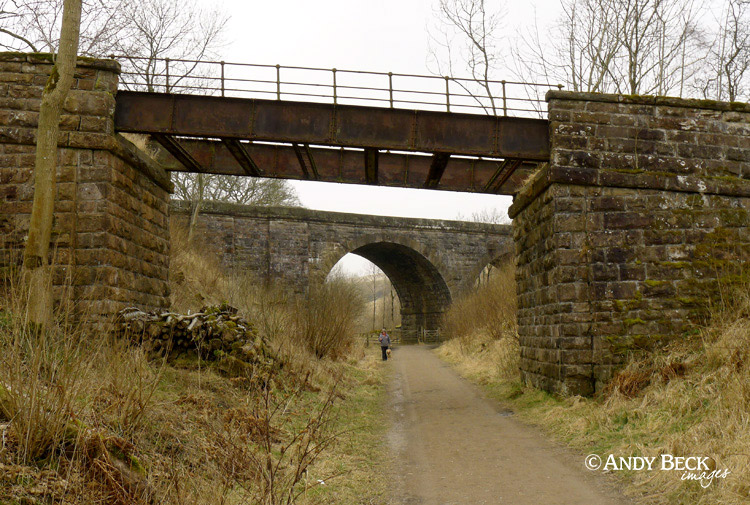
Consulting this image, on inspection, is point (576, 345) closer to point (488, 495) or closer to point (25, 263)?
point (488, 495)

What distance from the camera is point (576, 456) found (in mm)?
5859

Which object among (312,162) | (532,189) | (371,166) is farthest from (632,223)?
(312,162)

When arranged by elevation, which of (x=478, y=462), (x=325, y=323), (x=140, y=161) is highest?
(x=140, y=161)

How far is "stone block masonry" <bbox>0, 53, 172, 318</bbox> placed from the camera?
7.93 meters

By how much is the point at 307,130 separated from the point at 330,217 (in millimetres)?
16098

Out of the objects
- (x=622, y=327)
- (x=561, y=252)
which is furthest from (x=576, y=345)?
(x=561, y=252)

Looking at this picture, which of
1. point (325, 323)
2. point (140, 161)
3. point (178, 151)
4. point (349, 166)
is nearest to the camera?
point (140, 161)

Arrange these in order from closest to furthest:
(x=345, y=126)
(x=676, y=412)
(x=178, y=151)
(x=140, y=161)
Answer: (x=676, y=412) → (x=140, y=161) → (x=345, y=126) → (x=178, y=151)

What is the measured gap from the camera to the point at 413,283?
32656mm

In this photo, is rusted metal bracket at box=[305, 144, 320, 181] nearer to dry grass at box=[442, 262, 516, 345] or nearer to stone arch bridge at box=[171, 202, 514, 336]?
dry grass at box=[442, 262, 516, 345]

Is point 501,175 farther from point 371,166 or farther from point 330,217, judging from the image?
point 330,217

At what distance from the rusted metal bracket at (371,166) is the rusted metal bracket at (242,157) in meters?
2.24

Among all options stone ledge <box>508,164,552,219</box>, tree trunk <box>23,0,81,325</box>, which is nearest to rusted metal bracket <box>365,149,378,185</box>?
stone ledge <box>508,164,552,219</box>

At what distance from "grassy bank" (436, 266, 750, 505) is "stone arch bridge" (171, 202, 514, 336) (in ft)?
51.4
